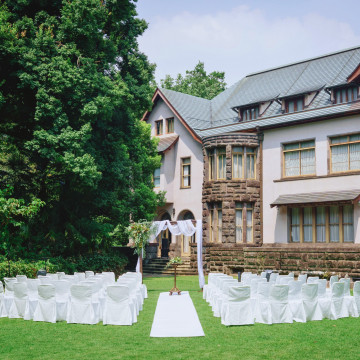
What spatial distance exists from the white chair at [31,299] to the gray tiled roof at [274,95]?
17250 millimetres

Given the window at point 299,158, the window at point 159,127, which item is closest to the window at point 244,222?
the window at point 299,158

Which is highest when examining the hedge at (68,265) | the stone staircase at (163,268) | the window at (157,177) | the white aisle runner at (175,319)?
the window at (157,177)

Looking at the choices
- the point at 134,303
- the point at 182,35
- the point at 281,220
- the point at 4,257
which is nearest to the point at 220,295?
the point at 134,303

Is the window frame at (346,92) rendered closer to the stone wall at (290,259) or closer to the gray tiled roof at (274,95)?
the gray tiled roof at (274,95)

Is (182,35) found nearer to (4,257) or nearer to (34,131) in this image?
(34,131)

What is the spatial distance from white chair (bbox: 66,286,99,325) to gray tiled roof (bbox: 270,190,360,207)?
49.8ft

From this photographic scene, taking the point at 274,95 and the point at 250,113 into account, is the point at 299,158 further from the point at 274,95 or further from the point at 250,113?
the point at 250,113

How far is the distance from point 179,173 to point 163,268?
6214mm

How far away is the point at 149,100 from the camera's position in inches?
1048

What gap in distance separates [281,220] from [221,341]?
17869 millimetres

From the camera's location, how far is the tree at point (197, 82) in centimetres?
5122

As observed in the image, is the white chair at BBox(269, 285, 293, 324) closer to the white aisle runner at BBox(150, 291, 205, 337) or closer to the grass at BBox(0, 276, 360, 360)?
the grass at BBox(0, 276, 360, 360)

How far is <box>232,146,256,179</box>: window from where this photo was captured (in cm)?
2786

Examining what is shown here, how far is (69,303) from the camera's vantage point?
12.3 meters
